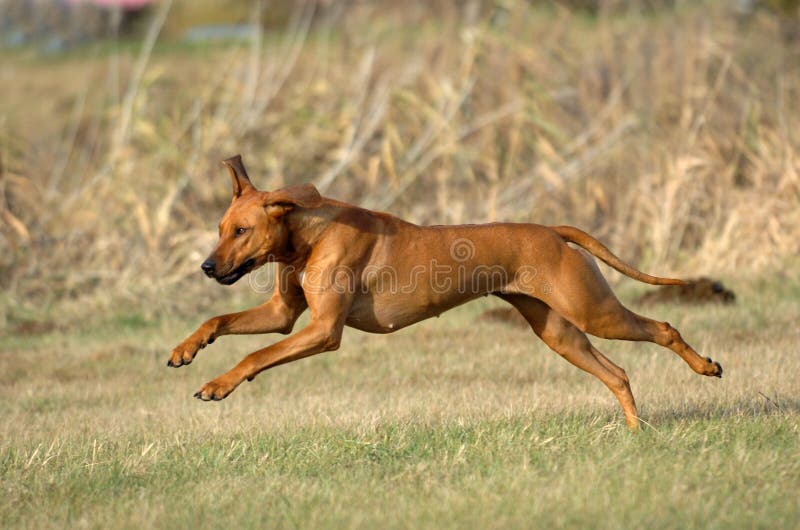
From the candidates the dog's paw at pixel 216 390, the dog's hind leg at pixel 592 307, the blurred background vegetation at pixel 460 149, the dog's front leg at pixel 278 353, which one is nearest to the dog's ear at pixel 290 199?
the dog's front leg at pixel 278 353

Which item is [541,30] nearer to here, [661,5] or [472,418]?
[661,5]

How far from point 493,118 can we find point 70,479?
8482 millimetres

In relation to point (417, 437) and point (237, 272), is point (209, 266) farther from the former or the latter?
point (417, 437)

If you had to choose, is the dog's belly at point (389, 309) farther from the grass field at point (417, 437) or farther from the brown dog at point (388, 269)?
the grass field at point (417, 437)

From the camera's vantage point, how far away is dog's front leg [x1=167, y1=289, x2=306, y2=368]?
6.11 meters

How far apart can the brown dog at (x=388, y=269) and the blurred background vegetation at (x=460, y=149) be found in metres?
5.87

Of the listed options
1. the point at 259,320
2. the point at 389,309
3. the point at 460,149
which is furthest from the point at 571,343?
the point at 460,149

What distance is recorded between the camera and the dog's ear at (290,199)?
20.2 feet

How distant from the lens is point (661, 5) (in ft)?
54.0

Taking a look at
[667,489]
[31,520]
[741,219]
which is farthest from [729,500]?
[741,219]

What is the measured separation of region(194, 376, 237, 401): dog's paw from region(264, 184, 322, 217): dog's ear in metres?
0.97

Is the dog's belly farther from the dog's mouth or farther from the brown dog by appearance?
the dog's mouth

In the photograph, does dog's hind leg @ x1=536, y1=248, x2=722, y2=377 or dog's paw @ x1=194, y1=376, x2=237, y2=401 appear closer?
dog's paw @ x1=194, y1=376, x2=237, y2=401

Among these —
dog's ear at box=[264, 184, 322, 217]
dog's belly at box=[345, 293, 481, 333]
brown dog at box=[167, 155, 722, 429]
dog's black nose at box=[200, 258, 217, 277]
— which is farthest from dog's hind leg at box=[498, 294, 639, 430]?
dog's black nose at box=[200, 258, 217, 277]
